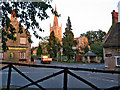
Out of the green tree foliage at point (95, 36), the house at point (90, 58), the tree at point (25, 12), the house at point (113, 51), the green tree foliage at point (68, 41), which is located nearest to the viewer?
the tree at point (25, 12)

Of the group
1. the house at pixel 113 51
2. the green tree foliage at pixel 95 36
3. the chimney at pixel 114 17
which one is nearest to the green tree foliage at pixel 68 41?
the chimney at pixel 114 17

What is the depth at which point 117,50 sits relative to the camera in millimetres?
17656

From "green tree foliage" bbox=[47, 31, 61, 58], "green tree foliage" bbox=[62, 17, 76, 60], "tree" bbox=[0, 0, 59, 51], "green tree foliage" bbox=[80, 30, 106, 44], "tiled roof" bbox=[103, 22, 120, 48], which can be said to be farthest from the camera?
"green tree foliage" bbox=[80, 30, 106, 44]

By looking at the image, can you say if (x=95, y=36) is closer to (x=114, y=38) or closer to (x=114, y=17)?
(x=114, y=17)

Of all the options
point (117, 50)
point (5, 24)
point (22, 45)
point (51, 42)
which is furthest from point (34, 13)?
point (51, 42)

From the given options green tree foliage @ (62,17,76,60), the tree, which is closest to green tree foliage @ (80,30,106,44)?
green tree foliage @ (62,17,76,60)

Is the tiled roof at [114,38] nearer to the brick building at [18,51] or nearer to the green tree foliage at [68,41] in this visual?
the brick building at [18,51]

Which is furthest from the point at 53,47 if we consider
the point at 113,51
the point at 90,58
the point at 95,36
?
the point at 113,51

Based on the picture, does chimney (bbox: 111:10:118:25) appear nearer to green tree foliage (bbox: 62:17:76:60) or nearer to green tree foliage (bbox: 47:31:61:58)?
green tree foliage (bbox: 62:17:76:60)

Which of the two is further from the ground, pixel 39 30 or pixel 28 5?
pixel 28 5

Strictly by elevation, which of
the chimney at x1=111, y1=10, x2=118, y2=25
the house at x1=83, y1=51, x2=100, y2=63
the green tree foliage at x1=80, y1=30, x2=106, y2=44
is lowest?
the house at x1=83, y1=51, x2=100, y2=63

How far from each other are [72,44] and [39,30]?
39.7m

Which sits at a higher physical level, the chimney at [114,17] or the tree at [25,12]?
the chimney at [114,17]

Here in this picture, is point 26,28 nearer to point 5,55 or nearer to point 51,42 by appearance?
point 5,55
